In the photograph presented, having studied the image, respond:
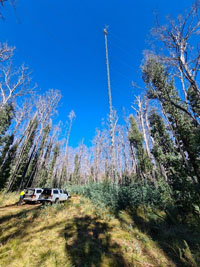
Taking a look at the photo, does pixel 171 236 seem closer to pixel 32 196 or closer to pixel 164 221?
pixel 164 221

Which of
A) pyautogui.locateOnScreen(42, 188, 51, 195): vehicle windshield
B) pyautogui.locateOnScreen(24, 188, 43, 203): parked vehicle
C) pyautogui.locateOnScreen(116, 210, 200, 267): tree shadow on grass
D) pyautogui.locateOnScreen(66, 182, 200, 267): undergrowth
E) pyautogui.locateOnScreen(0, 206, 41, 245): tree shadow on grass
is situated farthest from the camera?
→ pyautogui.locateOnScreen(42, 188, 51, 195): vehicle windshield

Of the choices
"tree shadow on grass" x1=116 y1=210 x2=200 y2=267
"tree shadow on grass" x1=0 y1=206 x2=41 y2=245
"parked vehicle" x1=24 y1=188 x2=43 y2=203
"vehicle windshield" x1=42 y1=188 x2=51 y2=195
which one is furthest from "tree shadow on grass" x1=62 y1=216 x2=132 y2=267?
"parked vehicle" x1=24 y1=188 x2=43 y2=203

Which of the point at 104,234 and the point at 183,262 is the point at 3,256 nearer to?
the point at 104,234

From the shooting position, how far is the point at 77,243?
3.75 meters

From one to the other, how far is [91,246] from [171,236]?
3.07 metres

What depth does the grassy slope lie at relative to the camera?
3.03m

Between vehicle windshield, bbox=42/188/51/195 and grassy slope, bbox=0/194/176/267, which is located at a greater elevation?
vehicle windshield, bbox=42/188/51/195

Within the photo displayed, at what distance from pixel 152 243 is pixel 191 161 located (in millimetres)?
6455

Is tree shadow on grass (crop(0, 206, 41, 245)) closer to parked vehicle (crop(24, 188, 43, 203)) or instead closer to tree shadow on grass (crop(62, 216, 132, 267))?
tree shadow on grass (crop(62, 216, 132, 267))

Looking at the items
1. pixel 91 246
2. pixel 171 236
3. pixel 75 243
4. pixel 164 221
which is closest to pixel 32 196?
pixel 75 243

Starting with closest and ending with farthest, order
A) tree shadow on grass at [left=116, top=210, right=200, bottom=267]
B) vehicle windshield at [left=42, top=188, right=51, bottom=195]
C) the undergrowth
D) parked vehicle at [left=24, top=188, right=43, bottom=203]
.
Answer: tree shadow on grass at [left=116, top=210, right=200, bottom=267], the undergrowth, parked vehicle at [left=24, top=188, right=43, bottom=203], vehicle windshield at [left=42, top=188, right=51, bottom=195]

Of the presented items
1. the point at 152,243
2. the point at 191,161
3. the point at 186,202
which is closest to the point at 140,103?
the point at 191,161

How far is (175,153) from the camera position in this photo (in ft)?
29.1

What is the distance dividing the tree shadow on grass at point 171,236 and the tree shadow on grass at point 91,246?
1473 millimetres
